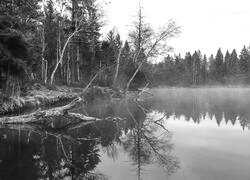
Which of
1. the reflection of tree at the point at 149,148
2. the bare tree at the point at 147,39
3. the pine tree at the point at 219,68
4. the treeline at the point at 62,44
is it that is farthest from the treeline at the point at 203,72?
the reflection of tree at the point at 149,148

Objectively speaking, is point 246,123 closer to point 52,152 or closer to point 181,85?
point 52,152

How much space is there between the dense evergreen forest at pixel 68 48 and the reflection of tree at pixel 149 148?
628cm

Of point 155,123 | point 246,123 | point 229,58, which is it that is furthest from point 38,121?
point 229,58

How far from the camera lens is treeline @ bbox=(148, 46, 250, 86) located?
2943 inches

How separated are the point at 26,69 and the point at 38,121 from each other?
105 inches

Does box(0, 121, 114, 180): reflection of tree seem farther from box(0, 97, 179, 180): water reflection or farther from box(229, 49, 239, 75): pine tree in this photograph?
box(229, 49, 239, 75): pine tree

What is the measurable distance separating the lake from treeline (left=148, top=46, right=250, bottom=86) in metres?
61.5

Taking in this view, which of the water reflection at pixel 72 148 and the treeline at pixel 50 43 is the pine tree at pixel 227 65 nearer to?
the treeline at pixel 50 43

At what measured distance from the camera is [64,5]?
78.9ft

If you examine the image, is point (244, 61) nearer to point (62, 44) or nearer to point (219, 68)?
point (219, 68)

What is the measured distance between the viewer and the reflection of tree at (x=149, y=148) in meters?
6.52

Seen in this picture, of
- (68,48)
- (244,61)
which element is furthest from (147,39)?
(244,61)

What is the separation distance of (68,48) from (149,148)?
23.0 m

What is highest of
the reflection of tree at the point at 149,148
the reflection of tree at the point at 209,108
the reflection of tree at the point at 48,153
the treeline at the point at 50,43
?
the treeline at the point at 50,43
